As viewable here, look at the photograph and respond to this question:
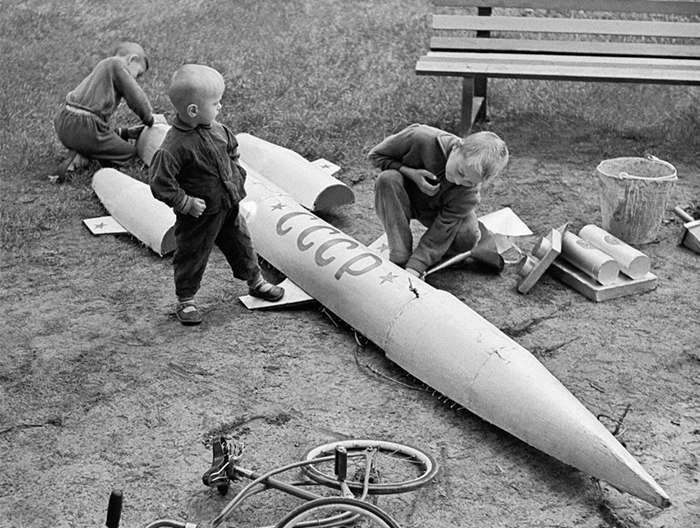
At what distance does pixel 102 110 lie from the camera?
6.71 metres

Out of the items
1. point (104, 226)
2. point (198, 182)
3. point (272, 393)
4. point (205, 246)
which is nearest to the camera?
point (272, 393)

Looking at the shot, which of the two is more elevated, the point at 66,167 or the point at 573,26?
the point at 573,26

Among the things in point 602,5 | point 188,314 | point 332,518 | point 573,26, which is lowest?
point 188,314

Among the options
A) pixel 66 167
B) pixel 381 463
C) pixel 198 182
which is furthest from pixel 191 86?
pixel 66 167

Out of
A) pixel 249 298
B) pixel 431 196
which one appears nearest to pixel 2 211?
pixel 249 298

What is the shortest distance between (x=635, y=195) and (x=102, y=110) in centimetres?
347

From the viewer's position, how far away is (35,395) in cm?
429

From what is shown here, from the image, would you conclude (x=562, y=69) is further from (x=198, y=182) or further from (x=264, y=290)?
(x=198, y=182)

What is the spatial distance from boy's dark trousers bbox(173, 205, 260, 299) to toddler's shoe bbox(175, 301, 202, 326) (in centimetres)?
4

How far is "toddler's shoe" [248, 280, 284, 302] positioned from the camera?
4.99m

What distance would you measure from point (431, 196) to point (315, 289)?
2.45ft

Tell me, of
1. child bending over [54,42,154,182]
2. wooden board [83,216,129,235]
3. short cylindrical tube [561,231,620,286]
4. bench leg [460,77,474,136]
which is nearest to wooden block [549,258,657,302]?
short cylindrical tube [561,231,620,286]

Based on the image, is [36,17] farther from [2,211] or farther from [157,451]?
[157,451]

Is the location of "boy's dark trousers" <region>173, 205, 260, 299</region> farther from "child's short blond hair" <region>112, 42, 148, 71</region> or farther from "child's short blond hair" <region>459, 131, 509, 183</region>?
"child's short blond hair" <region>112, 42, 148, 71</region>
